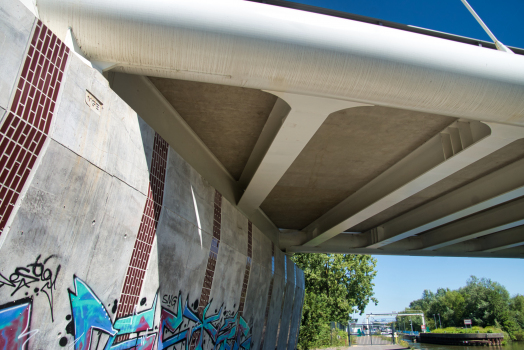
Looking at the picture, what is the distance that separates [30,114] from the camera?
3.88 metres

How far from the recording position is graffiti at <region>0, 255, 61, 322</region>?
3520mm

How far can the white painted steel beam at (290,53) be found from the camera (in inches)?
207

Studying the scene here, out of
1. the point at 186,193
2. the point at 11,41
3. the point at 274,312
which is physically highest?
the point at 11,41

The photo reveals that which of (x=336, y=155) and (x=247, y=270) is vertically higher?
(x=336, y=155)

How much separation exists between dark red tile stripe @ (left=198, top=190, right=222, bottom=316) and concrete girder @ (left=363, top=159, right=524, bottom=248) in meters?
9.56

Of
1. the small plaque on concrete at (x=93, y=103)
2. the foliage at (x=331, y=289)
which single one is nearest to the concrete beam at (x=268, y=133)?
the small plaque on concrete at (x=93, y=103)

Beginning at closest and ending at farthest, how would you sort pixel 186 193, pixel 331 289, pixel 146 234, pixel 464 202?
pixel 146 234 < pixel 186 193 < pixel 464 202 < pixel 331 289

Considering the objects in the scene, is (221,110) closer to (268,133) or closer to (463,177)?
(268,133)

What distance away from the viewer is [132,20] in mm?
5250

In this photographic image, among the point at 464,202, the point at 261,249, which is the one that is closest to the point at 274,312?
the point at 261,249

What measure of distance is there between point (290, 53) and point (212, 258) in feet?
18.2

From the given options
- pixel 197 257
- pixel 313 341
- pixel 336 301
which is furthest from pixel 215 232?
pixel 336 301

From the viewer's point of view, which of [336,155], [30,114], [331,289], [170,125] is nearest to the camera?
[30,114]

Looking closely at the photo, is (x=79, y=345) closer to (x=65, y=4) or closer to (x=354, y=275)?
(x=65, y=4)
